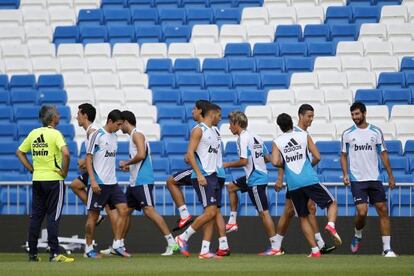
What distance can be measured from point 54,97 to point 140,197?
269 inches

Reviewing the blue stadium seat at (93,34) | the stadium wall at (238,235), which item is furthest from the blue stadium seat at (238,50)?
the stadium wall at (238,235)

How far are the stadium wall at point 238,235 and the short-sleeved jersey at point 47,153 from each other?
13.0 feet

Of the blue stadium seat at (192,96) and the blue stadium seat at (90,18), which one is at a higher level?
the blue stadium seat at (90,18)

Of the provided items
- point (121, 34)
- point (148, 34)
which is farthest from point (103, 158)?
point (121, 34)

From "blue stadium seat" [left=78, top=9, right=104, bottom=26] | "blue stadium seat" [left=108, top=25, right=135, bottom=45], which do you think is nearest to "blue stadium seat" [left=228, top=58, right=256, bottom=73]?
"blue stadium seat" [left=108, top=25, right=135, bottom=45]

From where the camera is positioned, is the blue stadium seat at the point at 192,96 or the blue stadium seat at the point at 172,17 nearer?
the blue stadium seat at the point at 192,96

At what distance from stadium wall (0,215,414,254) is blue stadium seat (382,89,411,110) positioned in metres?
3.93

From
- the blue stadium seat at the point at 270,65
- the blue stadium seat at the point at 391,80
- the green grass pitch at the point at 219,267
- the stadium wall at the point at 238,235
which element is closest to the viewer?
the green grass pitch at the point at 219,267

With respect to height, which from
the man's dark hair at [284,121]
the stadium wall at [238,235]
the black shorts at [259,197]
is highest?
the man's dark hair at [284,121]

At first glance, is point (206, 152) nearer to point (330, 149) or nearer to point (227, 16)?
point (330, 149)

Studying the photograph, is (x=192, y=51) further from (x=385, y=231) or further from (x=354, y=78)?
(x=385, y=231)

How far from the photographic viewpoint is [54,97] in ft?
71.5

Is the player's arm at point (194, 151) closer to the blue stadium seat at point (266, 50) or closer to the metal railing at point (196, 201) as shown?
the metal railing at point (196, 201)

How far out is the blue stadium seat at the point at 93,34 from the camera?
23047mm
